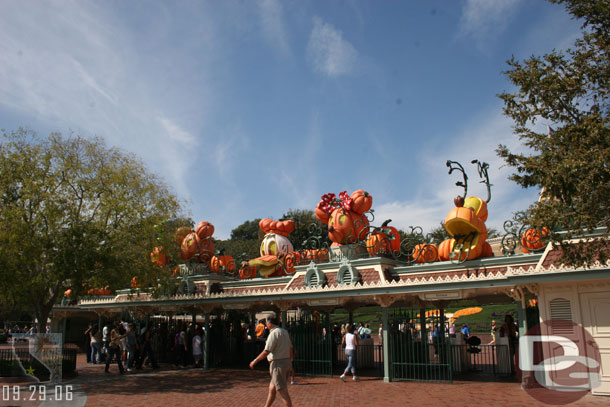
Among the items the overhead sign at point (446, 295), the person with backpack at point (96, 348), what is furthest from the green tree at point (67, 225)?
the overhead sign at point (446, 295)

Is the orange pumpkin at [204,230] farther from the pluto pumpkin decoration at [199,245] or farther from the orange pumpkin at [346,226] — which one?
the orange pumpkin at [346,226]

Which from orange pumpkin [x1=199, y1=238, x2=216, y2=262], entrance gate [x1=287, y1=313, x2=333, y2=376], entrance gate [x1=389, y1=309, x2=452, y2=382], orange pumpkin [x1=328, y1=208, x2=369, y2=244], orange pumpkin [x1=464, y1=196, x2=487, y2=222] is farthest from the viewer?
orange pumpkin [x1=199, y1=238, x2=216, y2=262]

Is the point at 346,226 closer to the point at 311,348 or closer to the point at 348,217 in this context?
the point at 348,217

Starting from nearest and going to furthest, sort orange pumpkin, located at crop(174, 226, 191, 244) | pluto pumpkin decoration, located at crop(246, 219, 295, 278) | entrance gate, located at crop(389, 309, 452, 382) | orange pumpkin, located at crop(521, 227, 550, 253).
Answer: orange pumpkin, located at crop(521, 227, 550, 253) < entrance gate, located at crop(389, 309, 452, 382) < orange pumpkin, located at crop(174, 226, 191, 244) < pluto pumpkin decoration, located at crop(246, 219, 295, 278)

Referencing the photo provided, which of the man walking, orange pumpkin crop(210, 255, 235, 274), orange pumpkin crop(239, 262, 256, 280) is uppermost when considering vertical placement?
orange pumpkin crop(210, 255, 235, 274)

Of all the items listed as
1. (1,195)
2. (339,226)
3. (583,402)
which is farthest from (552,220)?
(1,195)

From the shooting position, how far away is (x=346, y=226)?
56.3ft

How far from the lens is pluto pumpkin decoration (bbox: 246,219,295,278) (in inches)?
766

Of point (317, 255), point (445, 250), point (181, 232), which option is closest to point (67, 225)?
point (181, 232)

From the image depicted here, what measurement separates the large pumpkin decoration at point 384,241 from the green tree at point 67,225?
7004mm

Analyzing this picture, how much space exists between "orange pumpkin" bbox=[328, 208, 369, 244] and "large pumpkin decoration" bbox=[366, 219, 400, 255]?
2.22ft

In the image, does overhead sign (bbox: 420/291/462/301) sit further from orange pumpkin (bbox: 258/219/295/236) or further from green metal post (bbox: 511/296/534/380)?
orange pumpkin (bbox: 258/219/295/236)

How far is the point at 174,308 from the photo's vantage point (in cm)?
1980

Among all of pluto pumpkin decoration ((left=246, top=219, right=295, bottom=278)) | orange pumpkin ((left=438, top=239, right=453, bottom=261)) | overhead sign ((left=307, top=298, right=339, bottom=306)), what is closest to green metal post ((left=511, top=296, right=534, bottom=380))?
orange pumpkin ((left=438, top=239, right=453, bottom=261))
